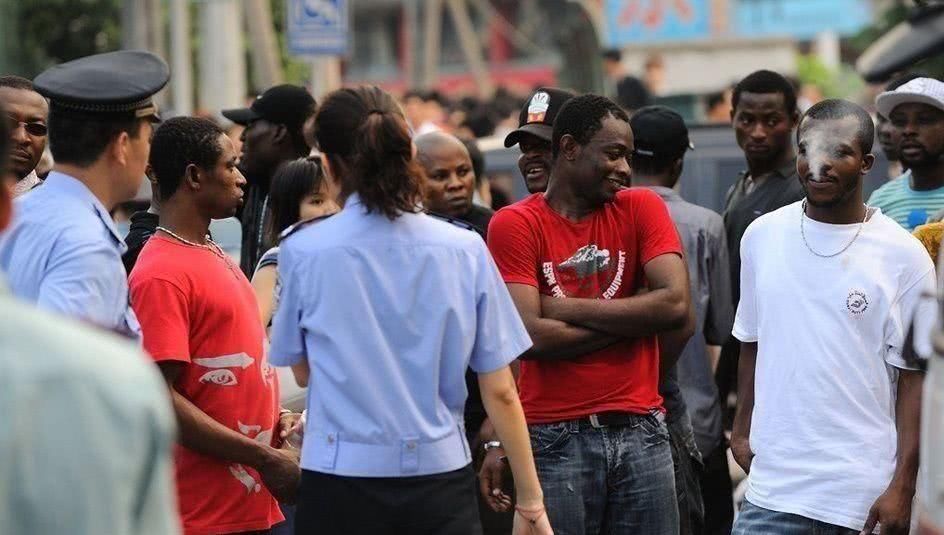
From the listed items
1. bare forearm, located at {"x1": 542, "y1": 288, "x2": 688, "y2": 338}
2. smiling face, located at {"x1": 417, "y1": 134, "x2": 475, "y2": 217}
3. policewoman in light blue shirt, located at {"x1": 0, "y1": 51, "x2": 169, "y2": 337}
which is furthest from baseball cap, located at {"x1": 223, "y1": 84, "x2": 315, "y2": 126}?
policewoman in light blue shirt, located at {"x1": 0, "y1": 51, "x2": 169, "y2": 337}

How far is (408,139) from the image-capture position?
4566 millimetres

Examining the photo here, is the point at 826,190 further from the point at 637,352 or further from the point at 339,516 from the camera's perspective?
the point at 339,516

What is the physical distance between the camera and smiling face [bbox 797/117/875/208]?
17.9 feet

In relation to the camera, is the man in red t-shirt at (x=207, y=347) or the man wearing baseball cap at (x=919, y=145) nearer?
the man in red t-shirt at (x=207, y=347)

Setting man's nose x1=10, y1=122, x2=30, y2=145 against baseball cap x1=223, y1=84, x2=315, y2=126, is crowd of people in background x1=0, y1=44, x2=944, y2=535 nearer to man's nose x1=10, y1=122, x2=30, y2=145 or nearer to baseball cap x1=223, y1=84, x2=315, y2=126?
man's nose x1=10, y1=122, x2=30, y2=145

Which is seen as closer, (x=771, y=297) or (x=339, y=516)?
(x=339, y=516)

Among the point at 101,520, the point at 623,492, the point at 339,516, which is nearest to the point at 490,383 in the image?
the point at 339,516

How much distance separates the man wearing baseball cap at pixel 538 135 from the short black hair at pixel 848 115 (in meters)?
1.21

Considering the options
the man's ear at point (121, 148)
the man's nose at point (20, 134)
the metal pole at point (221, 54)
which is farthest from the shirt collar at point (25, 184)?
the metal pole at point (221, 54)

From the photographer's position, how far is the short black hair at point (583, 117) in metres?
5.82

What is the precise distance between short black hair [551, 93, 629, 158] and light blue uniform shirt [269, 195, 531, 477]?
4.41ft

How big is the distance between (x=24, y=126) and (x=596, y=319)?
218 centimetres

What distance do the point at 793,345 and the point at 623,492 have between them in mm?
738

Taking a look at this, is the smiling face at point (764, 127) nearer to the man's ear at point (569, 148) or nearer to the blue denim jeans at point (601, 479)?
the man's ear at point (569, 148)
